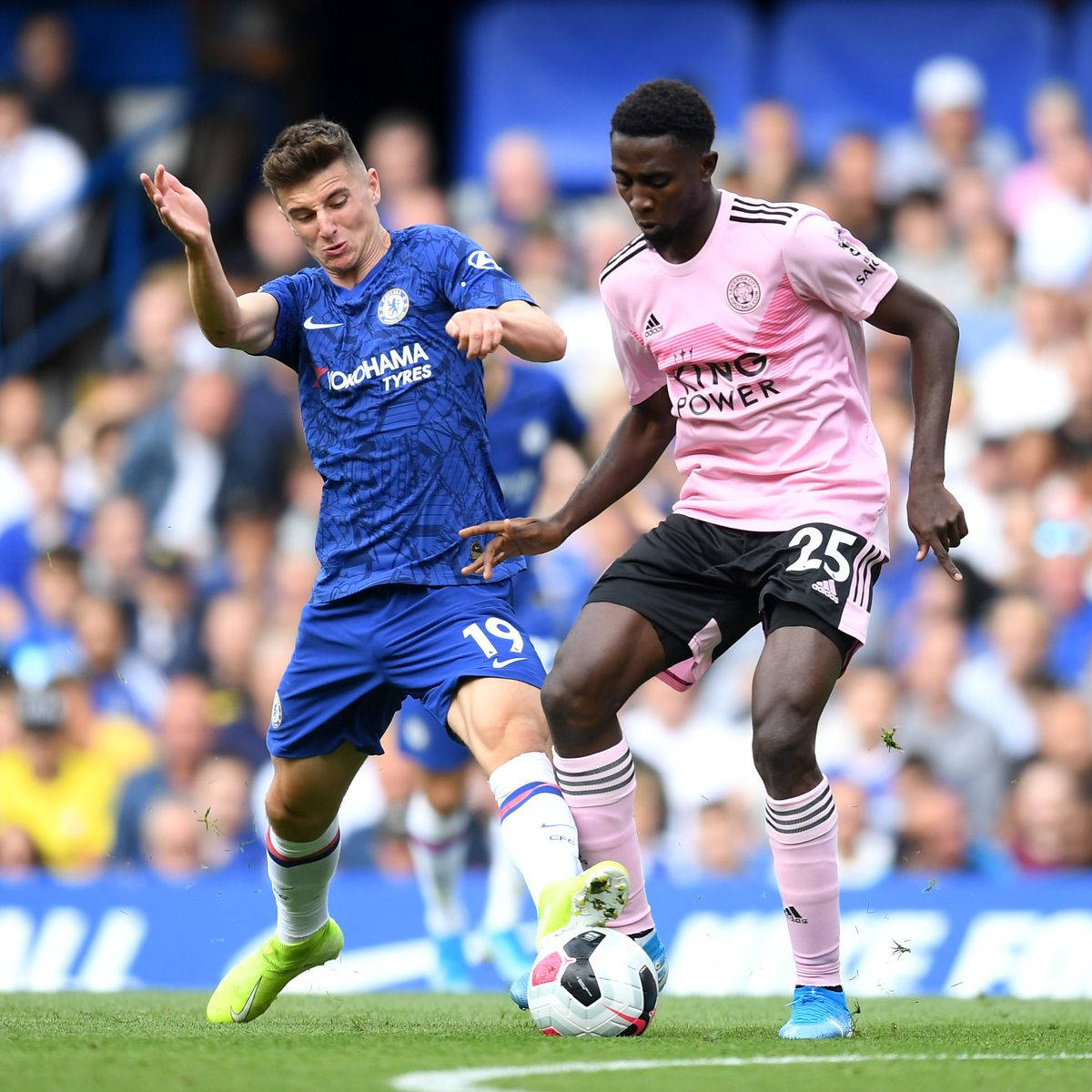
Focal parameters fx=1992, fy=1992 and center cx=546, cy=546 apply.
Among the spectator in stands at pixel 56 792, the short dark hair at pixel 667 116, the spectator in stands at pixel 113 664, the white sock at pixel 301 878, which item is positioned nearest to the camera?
the short dark hair at pixel 667 116

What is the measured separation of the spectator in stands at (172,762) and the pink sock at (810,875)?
5.09 m

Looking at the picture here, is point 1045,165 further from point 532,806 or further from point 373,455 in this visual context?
point 532,806

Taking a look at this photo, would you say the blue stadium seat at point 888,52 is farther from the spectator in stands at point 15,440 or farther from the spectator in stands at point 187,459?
the spectator in stands at point 15,440

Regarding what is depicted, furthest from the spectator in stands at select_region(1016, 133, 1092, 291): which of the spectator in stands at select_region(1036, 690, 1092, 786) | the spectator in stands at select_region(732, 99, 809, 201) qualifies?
the spectator in stands at select_region(1036, 690, 1092, 786)

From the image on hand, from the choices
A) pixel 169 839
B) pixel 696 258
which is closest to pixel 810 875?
pixel 696 258

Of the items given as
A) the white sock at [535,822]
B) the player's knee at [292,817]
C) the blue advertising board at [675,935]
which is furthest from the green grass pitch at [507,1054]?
the blue advertising board at [675,935]

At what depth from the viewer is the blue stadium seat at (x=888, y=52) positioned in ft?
42.1

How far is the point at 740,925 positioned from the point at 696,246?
150 inches

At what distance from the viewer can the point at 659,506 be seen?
10.3 meters

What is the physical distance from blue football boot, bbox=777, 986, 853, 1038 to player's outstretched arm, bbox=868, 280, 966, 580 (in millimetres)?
1069

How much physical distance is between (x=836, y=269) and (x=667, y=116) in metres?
0.57

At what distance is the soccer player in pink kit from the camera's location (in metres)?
4.84

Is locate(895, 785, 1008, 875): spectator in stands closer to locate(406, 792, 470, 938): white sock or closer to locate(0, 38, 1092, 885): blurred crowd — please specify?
locate(0, 38, 1092, 885): blurred crowd

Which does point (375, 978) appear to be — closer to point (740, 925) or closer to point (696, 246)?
point (740, 925)
